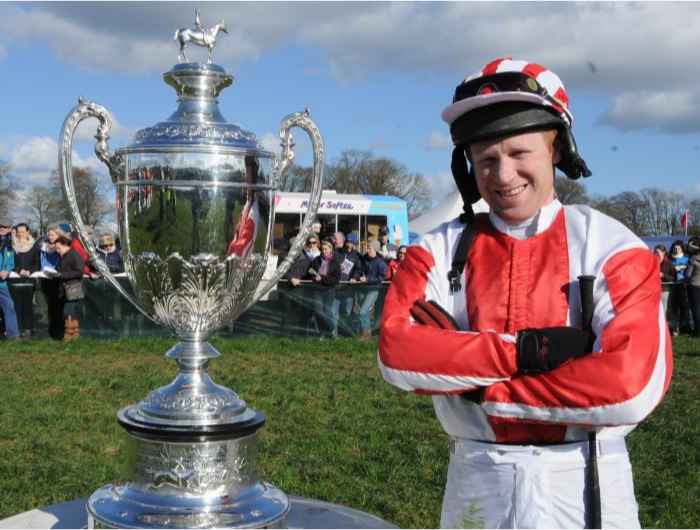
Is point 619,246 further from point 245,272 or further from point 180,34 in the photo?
point 180,34

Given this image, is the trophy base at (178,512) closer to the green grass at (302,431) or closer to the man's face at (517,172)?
the green grass at (302,431)

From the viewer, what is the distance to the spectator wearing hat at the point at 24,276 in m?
11.3

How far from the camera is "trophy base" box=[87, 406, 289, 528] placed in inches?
100

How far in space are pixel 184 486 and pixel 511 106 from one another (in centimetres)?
146

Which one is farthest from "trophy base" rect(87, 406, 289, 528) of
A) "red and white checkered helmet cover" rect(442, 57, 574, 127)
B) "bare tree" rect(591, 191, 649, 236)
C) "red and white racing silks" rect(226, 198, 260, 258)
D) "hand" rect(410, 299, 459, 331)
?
"bare tree" rect(591, 191, 649, 236)

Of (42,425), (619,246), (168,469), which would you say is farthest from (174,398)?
(42,425)

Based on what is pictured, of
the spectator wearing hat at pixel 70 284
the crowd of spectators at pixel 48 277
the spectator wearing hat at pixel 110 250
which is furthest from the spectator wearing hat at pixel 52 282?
the spectator wearing hat at pixel 110 250

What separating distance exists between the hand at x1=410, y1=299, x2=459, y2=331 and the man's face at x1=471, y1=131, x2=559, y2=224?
29 cm

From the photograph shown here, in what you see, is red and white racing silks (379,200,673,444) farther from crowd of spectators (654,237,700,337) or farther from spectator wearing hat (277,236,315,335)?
crowd of spectators (654,237,700,337)

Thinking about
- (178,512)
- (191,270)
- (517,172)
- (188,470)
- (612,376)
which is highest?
(517,172)

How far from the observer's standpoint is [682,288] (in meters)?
14.0

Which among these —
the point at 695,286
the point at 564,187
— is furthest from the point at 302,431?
the point at 695,286

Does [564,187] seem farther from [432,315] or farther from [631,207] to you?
[631,207]

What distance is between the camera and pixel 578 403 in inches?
74.7
